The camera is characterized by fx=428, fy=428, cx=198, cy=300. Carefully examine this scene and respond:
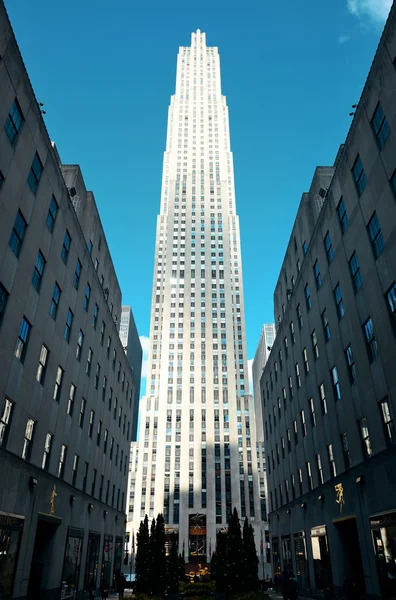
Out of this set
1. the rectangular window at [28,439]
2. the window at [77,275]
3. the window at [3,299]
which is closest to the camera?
the window at [3,299]

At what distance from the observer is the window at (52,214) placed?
2637 cm

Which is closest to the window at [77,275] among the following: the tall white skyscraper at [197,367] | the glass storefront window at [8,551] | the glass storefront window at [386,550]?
the glass storefront window at [8,551]

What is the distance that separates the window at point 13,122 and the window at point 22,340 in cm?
918

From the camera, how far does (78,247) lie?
3244 cm

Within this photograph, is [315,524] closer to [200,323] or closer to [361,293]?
[361,293]

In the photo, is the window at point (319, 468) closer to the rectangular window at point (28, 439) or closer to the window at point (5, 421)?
the rectangular window at point (28, 439)

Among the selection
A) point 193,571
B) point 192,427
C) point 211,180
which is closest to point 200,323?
point 192,427

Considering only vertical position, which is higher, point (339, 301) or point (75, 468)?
point (339, 301)

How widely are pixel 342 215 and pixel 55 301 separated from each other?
1942 cm

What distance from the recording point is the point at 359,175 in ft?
80.2

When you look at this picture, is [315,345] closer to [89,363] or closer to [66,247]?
[89,363]

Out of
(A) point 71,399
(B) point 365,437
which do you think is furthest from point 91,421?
(B) point 365,437

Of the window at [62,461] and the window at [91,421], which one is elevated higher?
the window at [91,421]

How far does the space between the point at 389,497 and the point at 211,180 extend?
5506 inches
